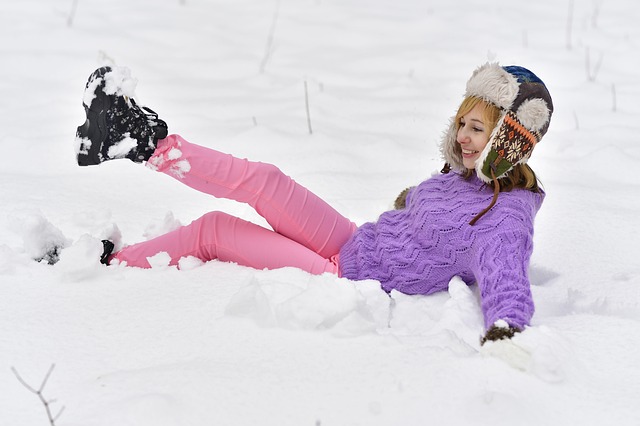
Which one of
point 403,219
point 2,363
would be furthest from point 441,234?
point 2,363

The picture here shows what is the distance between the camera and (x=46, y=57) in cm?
447

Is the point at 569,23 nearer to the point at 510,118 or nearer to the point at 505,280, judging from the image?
the point at 510,118

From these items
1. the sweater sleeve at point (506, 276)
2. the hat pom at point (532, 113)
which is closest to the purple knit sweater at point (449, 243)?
the sweater sleeve at point (506, 276)

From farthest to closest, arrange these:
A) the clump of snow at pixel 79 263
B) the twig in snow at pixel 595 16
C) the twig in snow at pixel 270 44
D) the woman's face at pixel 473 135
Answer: the twig in snow at pixel 595 16 < the twig in snow at pixel 270 44 < the woman's face at pixel 473 135 < the clump of snow at pixel 79 263

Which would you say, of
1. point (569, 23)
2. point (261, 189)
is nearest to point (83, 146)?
point (261, 189)

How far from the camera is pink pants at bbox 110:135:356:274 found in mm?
2195

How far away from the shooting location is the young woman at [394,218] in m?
2.12

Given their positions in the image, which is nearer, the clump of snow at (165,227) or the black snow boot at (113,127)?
the black snow boot at (113,127)

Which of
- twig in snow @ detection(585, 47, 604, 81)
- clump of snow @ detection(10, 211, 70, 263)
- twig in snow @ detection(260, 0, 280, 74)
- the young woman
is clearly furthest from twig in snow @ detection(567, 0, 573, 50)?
clump of snow @ detection(10, 211, 70, 263)

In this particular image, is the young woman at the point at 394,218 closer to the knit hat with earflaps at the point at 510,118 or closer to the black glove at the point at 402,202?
the knit hat with earflaps at the point at 510,118

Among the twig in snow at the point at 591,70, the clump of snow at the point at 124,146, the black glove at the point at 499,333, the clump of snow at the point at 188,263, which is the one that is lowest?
the clump of snow at the point at 188,263

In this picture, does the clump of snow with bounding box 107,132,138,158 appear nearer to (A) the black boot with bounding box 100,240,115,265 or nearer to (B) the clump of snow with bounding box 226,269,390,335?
(A) the black boot with bounding box 100,240,115,265

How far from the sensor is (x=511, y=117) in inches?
83.2

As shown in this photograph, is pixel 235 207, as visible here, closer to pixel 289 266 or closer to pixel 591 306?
pixel 289 266
